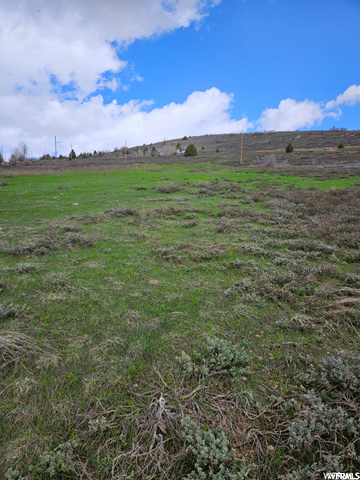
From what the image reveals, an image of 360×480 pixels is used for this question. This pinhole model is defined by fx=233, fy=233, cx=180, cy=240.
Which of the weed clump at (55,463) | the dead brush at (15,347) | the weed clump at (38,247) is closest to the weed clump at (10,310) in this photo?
the dead brush at (15,347)

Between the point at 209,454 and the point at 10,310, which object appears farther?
the point at 10,310

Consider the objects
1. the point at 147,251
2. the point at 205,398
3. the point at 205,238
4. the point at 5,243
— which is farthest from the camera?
the point at 205,238

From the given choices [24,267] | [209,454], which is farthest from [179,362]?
[24,267]

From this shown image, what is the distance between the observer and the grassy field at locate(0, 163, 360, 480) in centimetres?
232

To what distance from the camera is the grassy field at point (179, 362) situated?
2.32 m

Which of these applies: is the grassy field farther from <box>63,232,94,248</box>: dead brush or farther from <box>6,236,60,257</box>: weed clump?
<box>63,232,94,248</box>: dead brush

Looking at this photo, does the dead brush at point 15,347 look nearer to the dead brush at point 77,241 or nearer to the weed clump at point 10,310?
the weed clump at point 10,310

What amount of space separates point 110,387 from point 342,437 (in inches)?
103

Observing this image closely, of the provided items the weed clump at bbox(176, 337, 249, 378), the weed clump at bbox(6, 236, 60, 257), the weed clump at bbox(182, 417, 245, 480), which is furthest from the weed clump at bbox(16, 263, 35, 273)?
the weed clump at bbox(182, 417, 245, 480)

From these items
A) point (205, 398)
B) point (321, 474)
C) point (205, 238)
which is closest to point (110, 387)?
point (205, 398)

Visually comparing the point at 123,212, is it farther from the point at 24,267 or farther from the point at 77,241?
the point at 24,267

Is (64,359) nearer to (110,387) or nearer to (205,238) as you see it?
(110,387)

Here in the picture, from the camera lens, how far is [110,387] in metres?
3.00

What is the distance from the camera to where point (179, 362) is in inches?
132
